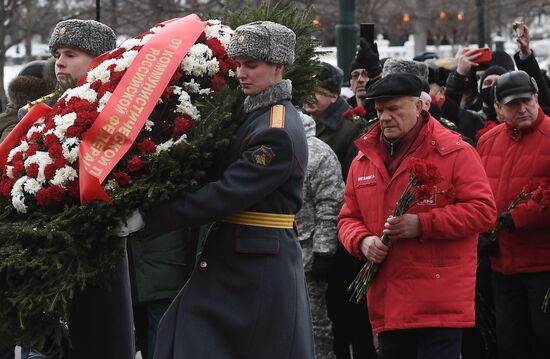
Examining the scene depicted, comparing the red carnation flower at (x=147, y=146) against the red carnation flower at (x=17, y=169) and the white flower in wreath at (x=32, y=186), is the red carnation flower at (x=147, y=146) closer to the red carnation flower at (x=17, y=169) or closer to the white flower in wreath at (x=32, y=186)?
the white flower in wreath at (x=32, y=186)

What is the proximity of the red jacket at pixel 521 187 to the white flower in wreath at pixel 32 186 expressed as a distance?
3223mm

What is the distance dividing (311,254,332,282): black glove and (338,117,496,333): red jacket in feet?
4.74

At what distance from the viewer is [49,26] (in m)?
25.2

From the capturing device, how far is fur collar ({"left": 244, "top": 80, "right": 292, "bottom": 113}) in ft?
19.0

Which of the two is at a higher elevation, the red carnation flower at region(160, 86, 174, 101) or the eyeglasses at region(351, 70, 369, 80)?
the red carnation flower at region(160, 86, 174, 101)

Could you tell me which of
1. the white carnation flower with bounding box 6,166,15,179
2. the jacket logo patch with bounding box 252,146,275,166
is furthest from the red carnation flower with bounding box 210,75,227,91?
the white carnation flower with bounding box 6,166,15,179

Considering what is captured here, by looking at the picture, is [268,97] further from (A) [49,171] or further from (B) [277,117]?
(A) [49,171]

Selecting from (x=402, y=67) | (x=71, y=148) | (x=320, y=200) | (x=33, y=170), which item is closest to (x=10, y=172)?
(x=33, y=170)

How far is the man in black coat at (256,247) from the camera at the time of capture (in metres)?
5.72

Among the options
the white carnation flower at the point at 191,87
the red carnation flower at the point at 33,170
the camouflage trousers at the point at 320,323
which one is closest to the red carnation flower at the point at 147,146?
the white carnation flower at the point at 191,87

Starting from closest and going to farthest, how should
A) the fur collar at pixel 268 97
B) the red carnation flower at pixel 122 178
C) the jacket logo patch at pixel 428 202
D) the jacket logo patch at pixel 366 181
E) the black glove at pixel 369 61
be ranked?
the red carnation flower at pixel 122 178 < the fur collar at pixel 268 97 < the jacket logo patch at pixel 428 202 < the jacket logo patch at pixel 366 181 < the black glove at pixel 369 61

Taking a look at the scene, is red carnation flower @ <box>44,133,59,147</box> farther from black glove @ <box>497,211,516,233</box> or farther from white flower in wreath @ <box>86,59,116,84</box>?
black glove @ <box>497,211,516,233</box>

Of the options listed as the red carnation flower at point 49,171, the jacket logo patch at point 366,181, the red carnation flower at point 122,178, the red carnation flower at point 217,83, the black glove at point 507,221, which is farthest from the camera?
the black glove at point 507,221

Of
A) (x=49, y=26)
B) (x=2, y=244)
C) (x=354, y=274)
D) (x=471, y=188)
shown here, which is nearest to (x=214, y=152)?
(x=2, y=244)
